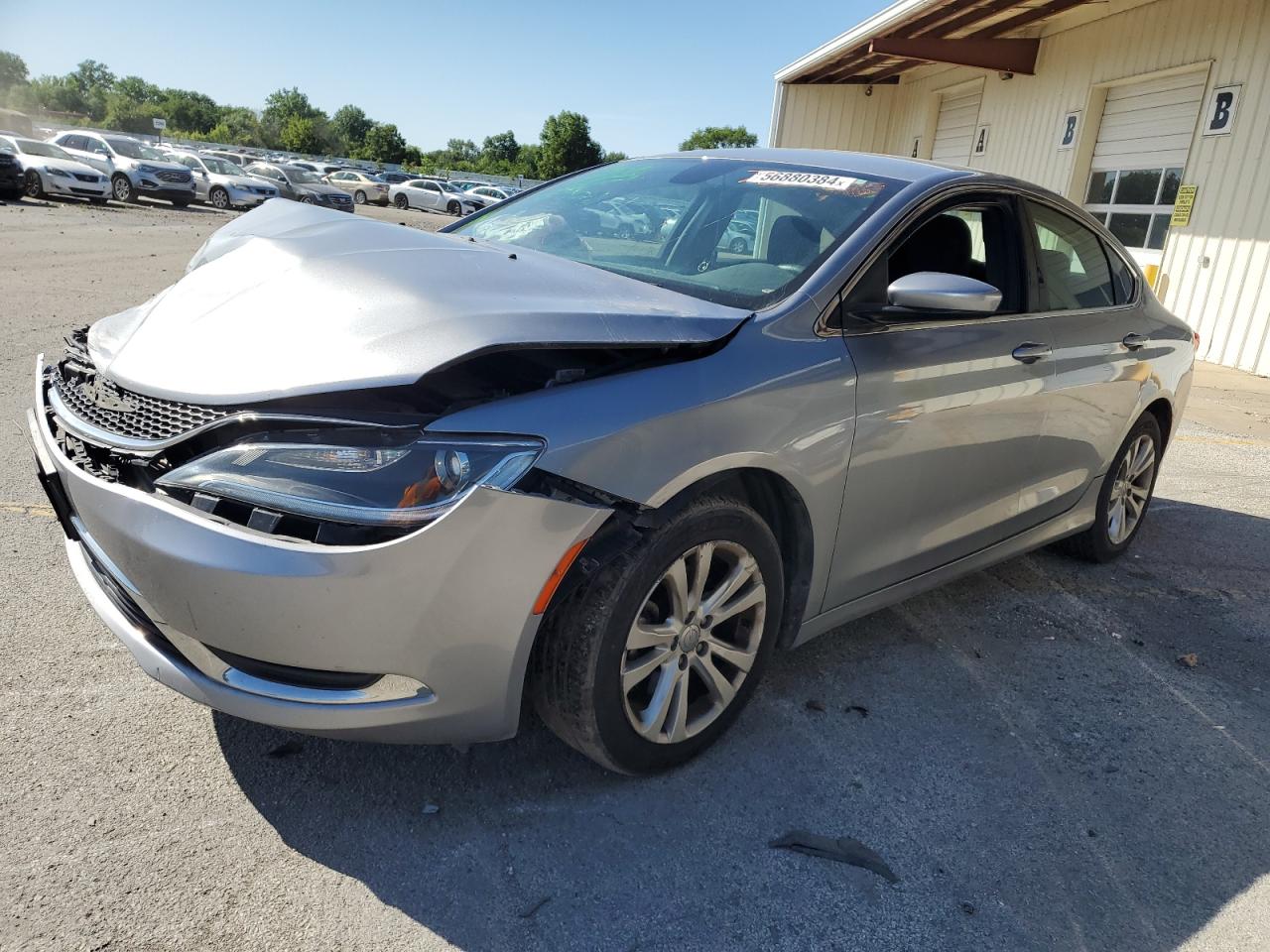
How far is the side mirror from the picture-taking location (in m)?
2.69

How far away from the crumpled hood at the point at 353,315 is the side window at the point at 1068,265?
1715mm

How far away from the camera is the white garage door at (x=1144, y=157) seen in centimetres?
1144

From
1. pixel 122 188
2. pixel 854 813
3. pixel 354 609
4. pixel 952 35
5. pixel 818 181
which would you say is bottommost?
pixel 854 813

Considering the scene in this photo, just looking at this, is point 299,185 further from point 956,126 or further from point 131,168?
point 956,126

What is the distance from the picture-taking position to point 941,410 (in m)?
2.93

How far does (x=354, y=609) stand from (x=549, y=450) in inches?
20.0

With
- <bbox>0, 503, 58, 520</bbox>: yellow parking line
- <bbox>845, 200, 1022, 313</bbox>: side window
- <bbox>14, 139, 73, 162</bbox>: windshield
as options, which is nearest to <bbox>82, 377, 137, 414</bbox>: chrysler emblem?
<bbox>0, 503, 58, 520</bbox>: yellow parking line

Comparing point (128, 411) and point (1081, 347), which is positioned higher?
point (1081, 347)

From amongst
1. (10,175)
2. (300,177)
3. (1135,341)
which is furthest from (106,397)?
(300,177)

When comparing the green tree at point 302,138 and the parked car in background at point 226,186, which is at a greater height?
the green tree at point 302,138

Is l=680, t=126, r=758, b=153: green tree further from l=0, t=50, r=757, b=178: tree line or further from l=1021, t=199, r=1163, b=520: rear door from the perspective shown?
l=1021, t=199, r=1163, b=520: rear door

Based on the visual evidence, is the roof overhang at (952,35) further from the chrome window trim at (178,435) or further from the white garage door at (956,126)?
the chrome window trim at (178,435)

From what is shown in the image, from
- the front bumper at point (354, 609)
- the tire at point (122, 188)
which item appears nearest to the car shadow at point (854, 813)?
the front bumper at point (354, 609)

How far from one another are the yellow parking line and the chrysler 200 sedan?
1.34m
